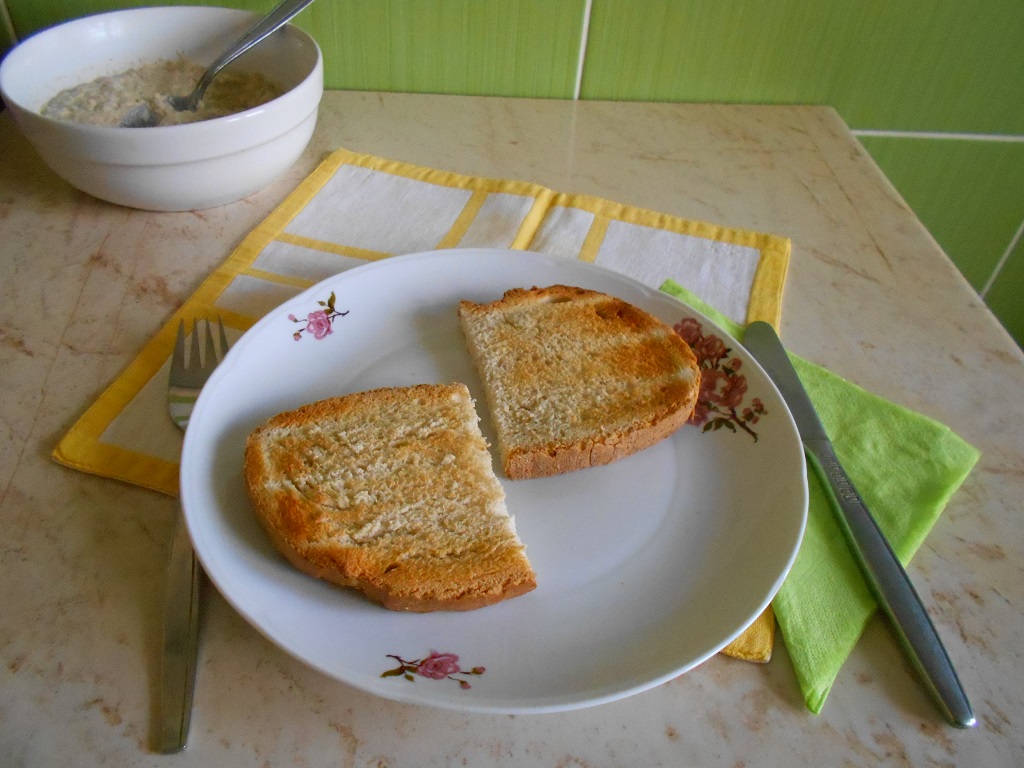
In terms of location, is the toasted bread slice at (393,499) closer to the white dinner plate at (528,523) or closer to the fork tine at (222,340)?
the white dinner plate at (528,523)

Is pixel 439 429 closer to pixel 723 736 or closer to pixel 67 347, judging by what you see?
pixel 723 736

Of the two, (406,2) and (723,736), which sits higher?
(406,2)

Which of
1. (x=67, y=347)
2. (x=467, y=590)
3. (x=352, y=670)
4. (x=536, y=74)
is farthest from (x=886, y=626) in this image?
(x=536, y=74)

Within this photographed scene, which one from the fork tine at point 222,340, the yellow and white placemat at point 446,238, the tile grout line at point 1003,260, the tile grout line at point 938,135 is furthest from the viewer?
the tile grout line at point 1003,260

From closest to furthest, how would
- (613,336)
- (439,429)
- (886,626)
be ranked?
(886,626)
(439,429)
(613,336)

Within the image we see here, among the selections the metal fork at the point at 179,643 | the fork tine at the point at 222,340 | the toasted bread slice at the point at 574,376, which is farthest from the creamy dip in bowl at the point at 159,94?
the metal fork at the point at 179,643
